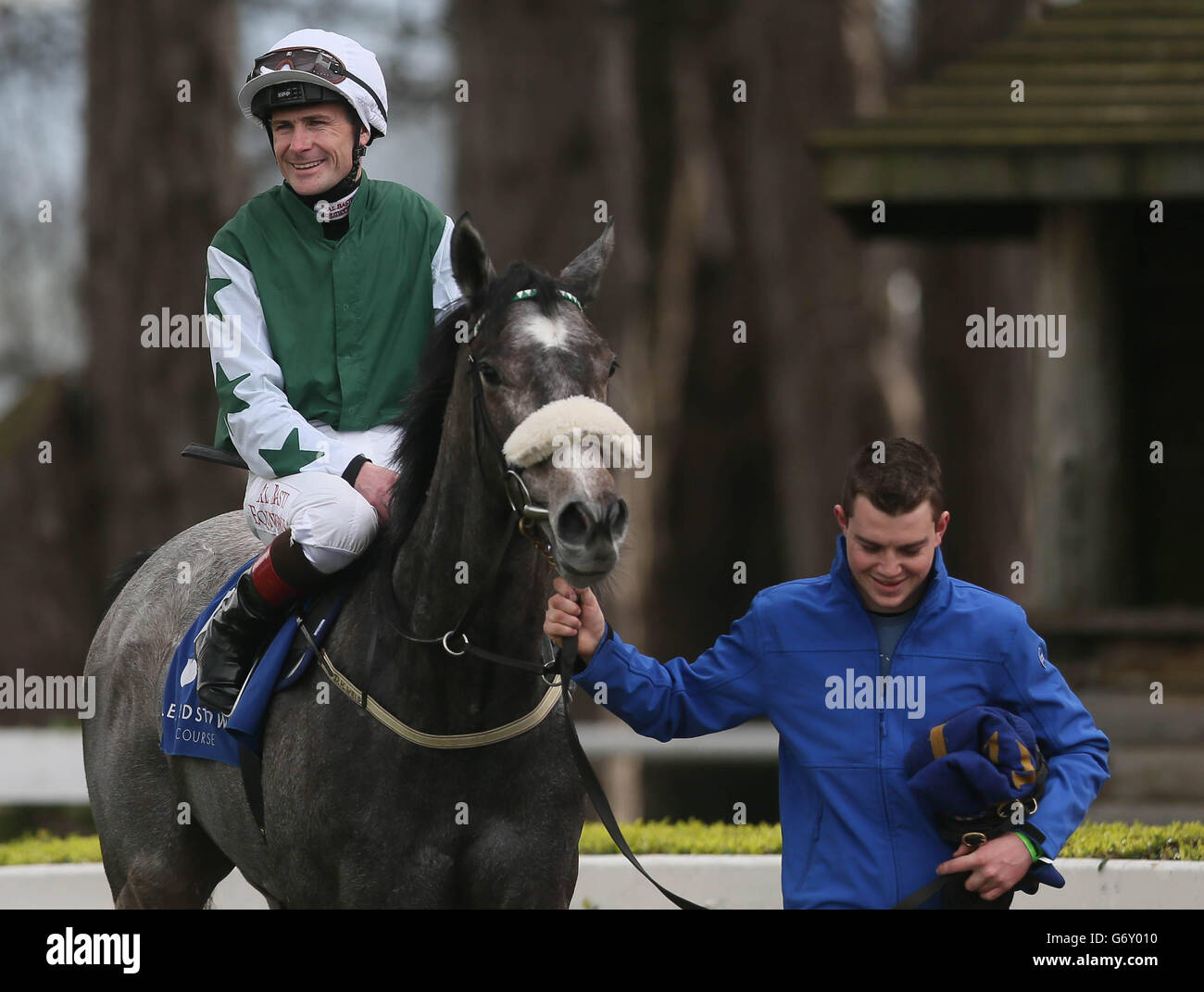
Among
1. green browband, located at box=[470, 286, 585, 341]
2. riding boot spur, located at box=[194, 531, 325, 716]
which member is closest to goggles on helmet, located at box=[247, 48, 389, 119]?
green browband, located at box=[470, 286, 585, 341]

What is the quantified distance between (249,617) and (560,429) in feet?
3.85

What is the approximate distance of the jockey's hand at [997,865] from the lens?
3.48 m

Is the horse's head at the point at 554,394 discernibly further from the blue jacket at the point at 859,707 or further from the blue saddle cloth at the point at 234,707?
the blue saddle cloth at the point at 234,707

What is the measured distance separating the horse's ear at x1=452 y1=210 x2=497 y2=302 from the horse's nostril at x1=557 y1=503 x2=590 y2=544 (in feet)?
2.21

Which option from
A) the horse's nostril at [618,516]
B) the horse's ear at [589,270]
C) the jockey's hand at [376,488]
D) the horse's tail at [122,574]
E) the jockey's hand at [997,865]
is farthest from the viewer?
the horse's tail at [122,574]

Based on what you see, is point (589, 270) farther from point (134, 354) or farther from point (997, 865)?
point (134, 354)

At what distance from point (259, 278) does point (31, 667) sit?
24.1ft

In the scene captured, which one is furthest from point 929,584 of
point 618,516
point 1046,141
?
point 1046,141

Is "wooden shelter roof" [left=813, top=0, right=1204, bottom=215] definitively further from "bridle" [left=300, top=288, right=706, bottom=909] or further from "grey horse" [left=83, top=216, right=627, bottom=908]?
"bridle" [left=300, top=288, right=706, bottom=909]

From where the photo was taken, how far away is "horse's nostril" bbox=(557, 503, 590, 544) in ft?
10.7

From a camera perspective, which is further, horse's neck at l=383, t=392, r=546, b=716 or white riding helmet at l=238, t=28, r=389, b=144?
white riding helmet at l=238, t=28, r=389, b=144

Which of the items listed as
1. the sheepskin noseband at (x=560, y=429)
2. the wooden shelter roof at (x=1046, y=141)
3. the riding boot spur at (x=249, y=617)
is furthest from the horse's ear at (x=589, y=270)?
the wooden shelter roof at (x=1046, y=141)

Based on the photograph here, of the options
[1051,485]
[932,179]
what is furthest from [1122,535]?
[932,179]

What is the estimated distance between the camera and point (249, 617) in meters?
4.14
